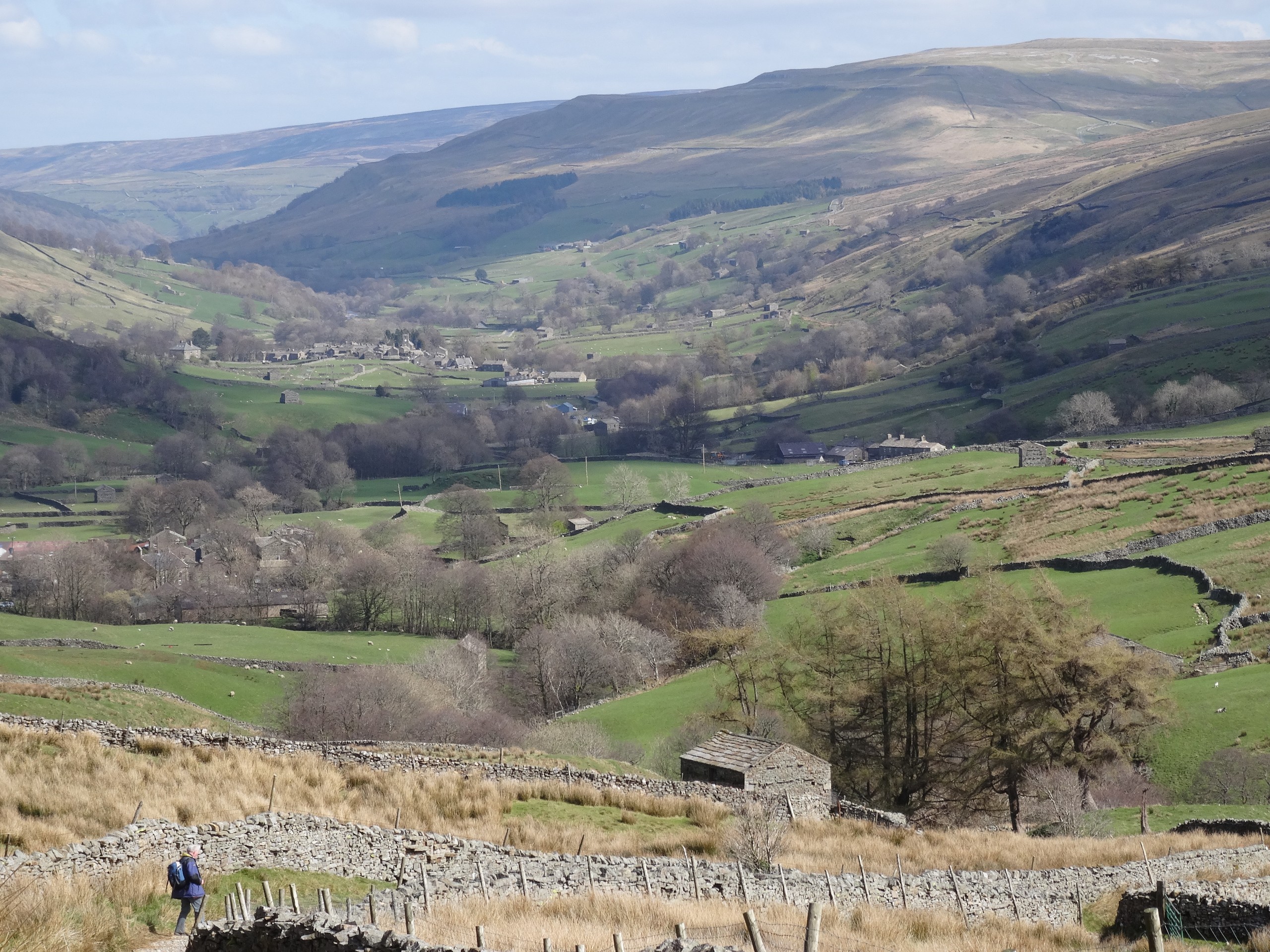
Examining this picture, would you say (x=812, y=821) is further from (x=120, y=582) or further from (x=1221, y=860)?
(x=120, y=582)

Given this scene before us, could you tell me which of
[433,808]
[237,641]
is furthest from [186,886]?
[237,641]

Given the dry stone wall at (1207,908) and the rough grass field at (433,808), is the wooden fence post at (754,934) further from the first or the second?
the rough grass field at (433,808)

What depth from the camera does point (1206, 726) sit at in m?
37.4

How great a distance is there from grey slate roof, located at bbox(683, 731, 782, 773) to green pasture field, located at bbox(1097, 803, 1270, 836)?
8.68 meters

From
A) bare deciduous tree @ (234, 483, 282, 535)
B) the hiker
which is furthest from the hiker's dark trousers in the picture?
bare deciduous tree @ (234, 483, 282, 535)

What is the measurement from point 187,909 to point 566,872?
6484mm

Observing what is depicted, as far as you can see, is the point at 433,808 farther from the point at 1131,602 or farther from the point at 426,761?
the point at 1131,602

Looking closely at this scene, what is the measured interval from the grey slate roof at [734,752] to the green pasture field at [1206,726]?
1195cm

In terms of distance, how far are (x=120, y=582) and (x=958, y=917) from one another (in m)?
90.8

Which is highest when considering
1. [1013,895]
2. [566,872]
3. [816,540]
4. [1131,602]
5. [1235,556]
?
Answer: [566,872]

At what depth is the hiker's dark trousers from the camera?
1619 cm

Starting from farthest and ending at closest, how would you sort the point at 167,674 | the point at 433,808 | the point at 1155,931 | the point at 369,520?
the point at 369,520, the point at 167,674, the point at 433,808, the point at 1155,931

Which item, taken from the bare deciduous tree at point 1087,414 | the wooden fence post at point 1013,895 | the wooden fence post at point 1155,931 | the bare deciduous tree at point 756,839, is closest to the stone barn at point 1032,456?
the bare deciduous tree at point 1087,414

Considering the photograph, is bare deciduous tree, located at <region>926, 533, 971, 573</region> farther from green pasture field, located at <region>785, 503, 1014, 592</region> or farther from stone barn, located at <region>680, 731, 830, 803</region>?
stone barn, located at <region>680, 731, 830, 803</region>
